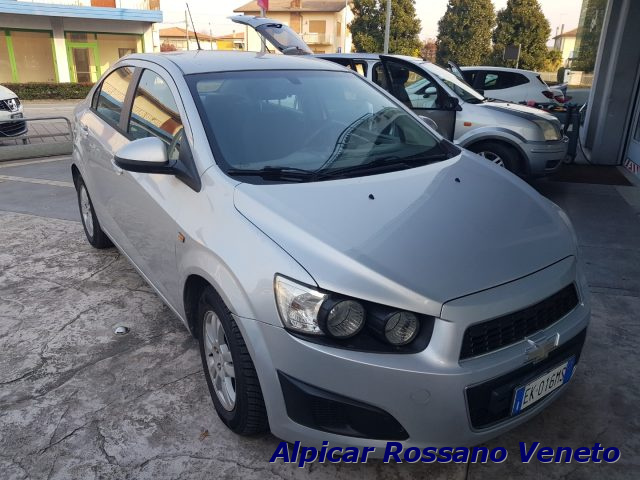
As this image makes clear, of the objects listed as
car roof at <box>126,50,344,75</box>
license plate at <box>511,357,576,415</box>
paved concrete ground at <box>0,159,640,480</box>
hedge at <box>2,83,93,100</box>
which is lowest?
hedge at <box>2,83,93,100</box>

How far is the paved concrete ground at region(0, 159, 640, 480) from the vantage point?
87.5 inches

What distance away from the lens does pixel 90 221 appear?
177 inches

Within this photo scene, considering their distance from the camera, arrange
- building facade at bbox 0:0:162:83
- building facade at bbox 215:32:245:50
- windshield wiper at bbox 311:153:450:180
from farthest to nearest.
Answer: building facade at bbox 215:32:245:50 → building facade at bbox 0:0:162:83 → windshield wiper at bbox 311:153:450:180

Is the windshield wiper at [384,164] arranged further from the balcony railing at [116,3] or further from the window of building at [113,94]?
the balcony railing at [116,3]

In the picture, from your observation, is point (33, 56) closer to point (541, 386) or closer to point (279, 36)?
point (279, 36)

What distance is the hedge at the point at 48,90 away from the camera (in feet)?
73.8

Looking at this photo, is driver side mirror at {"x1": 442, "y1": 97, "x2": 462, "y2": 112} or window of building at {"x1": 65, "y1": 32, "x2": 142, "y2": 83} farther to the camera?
window of building at {"x1": 65, "y1": 32, "x2": 142, "y2": 83}

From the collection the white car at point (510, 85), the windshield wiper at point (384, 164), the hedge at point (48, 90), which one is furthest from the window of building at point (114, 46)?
the windshield wiper at point (384, 164)

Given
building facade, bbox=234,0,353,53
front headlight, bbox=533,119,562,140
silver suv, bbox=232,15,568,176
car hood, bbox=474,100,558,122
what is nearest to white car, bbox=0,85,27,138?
silver suv, bbox=232,15,568,176

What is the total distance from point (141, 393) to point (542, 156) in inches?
212

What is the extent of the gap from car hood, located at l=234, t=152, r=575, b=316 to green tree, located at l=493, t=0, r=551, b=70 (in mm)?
33847

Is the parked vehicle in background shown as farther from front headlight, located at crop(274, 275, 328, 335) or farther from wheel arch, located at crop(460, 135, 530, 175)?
front headlight, located at crop(274, 275, 328, 335)

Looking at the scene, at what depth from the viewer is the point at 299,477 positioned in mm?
2166

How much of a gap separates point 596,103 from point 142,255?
908 centimetres
